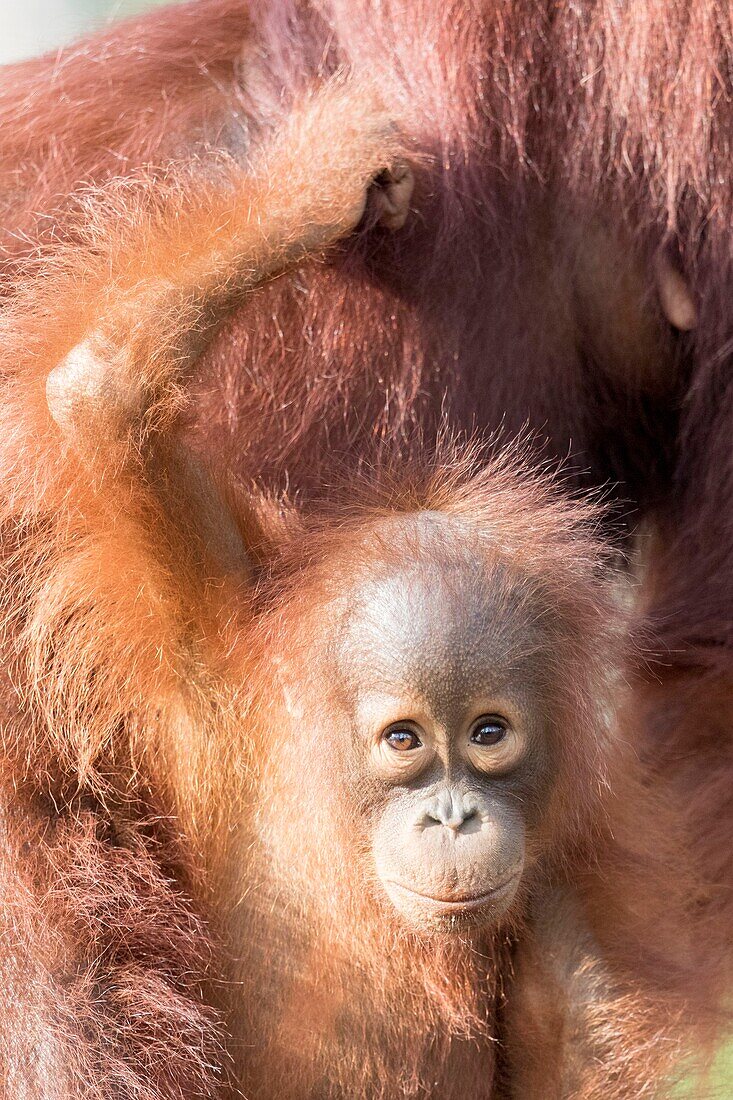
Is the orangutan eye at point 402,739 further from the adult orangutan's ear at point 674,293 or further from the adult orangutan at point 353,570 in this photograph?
the adult orangutan's ear at point 674,293

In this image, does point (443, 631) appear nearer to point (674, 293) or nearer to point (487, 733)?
point (487, 733)

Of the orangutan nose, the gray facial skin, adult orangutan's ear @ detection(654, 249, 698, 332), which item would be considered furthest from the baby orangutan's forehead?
adult orangutan's ear @ detection(654, 249, 698, 332)

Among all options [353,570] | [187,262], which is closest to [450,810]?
[353,570]

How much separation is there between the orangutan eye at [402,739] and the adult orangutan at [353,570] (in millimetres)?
10

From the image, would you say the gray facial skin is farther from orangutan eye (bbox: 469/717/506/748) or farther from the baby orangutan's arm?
the baby orangutan's arm

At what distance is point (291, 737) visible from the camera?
181 centimetres

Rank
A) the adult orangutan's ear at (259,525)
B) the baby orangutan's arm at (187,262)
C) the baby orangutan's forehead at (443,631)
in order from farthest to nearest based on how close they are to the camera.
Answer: the adult orangutan's ear at (259,525) < the baby orangutan's forehead at (443,631) < the baby orangutan's arm at (187,262)

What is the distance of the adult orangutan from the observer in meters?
1.68

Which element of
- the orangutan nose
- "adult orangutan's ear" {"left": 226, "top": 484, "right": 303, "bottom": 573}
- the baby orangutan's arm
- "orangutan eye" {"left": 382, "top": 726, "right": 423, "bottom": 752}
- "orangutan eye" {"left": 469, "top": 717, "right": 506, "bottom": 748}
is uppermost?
the baby orangutan's arm

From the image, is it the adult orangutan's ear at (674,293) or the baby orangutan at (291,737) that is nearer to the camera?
the baby orangutan at (291,737)

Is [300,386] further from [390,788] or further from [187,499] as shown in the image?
[390,788]

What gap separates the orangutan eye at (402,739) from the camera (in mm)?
1685

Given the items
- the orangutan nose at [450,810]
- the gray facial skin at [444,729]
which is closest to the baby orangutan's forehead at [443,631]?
the gray facial skin at [444,729]

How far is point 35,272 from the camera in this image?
6.17 feet
